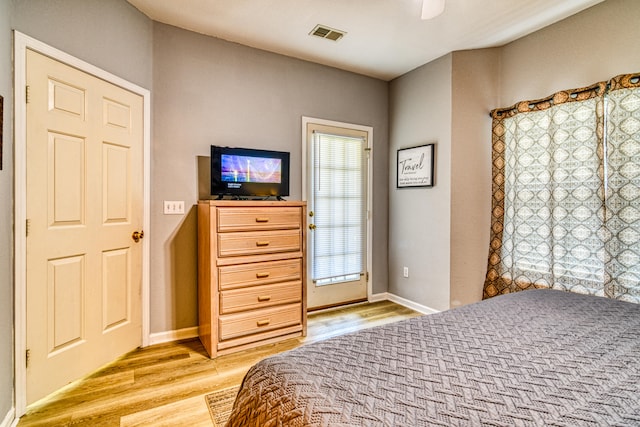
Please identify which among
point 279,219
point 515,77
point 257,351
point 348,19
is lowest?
point 257,351

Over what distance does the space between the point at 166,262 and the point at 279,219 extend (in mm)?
1028

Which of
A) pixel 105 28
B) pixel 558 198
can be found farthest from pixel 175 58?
pixel 558 198

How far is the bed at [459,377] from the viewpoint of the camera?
0.74m

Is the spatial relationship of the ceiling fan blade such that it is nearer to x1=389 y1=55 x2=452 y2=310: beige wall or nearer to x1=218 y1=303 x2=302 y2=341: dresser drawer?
x1=389 y1=55 x2=452 y2=310: beige wall

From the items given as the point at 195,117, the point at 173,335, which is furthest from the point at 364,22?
the point at 173,335

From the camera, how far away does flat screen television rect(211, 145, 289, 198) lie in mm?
2648

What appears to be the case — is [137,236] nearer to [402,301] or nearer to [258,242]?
[258,242]

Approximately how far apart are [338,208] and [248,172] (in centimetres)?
119

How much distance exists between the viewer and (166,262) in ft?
8.84

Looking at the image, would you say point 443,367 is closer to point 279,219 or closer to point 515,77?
point 279,219

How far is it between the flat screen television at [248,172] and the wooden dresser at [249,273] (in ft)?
0.86

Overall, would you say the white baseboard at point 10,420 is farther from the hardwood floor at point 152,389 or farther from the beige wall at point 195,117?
the beige wall at point 195,117

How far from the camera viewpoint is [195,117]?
9.11 feet

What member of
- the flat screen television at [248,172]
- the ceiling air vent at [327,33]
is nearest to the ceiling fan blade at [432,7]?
the ceiling air vent at [327,33]
